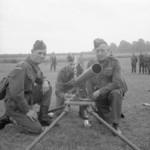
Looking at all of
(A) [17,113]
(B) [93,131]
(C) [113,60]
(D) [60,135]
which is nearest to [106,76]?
(C) [113,60]

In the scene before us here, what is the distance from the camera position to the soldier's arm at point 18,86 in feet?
13.5

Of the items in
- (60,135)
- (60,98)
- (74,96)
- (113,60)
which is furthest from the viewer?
(60,98)

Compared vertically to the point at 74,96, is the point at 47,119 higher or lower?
lower

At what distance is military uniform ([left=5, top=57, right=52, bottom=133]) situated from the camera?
4125 millimetres

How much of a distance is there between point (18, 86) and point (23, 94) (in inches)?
6.9

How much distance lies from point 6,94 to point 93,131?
6.29 feet

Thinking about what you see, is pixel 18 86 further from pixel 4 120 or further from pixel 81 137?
pixel 81 137

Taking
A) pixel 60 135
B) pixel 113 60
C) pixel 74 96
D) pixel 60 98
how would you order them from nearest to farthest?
pixel 74 96 → pixel 60 135 → pixel 113 60 → pixel 60 98

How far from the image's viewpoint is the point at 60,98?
18.3 feet

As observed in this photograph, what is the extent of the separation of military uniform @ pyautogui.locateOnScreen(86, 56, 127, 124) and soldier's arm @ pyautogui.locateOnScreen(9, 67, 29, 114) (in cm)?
139

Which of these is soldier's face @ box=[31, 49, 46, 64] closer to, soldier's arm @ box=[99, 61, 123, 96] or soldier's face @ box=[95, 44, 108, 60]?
soldier's face @ box=[95, 44, 108, 60]

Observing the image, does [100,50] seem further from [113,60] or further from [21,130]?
[21,130]

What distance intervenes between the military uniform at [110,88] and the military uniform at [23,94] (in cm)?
119

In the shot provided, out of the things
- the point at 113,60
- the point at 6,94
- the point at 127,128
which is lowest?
the point at 127,128
